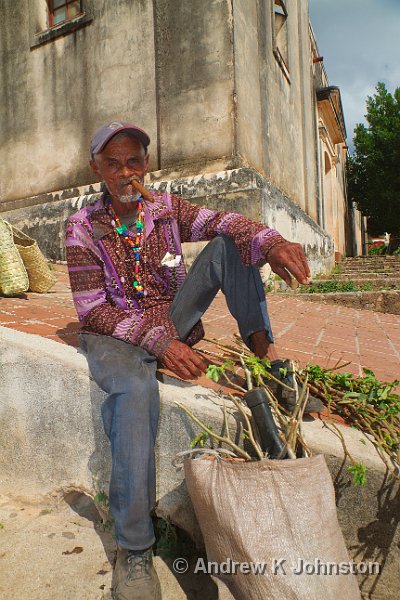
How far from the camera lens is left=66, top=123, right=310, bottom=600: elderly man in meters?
1.73

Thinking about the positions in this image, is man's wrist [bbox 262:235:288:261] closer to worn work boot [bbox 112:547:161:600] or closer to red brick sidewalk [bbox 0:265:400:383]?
red brick sidewalk [bbox 0:265:400:383]

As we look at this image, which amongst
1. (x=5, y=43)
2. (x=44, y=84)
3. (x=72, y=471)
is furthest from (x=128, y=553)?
(x=5, y=43)

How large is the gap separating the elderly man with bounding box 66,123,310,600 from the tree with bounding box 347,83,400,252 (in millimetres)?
19794

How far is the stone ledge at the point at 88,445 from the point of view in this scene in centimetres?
160

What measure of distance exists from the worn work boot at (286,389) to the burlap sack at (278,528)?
41 centimetres

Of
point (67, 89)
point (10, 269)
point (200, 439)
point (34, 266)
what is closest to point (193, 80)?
point (67, 89)

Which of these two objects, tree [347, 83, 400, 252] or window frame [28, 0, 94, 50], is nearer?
window frame [28, 0, 94, 50]

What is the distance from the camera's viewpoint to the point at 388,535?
1583mm

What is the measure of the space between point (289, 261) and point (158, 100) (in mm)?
5486

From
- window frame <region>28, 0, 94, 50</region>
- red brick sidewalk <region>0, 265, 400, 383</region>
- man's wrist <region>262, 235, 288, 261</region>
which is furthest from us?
window frame <region>28, 0, 94, 50</region>

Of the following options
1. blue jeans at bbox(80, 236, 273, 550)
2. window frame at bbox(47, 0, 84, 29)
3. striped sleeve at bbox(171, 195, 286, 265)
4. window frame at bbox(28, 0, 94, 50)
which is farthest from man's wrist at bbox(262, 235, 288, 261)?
window frame at bbox(47, 0, 84, 29)

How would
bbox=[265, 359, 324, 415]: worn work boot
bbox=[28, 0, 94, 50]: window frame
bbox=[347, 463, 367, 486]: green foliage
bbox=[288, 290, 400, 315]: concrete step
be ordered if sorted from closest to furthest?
bbox=[347, 463, 367, 486]: green foliage < bbox=[265, 359, 324, 415]: worn work boot < bbox=[288, 290, 400, 315]: concrete step < bbox=[28, 0, 94, 50]: window frame

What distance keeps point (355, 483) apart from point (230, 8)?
631 cm

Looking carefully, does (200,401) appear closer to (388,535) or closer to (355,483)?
(355,483)
